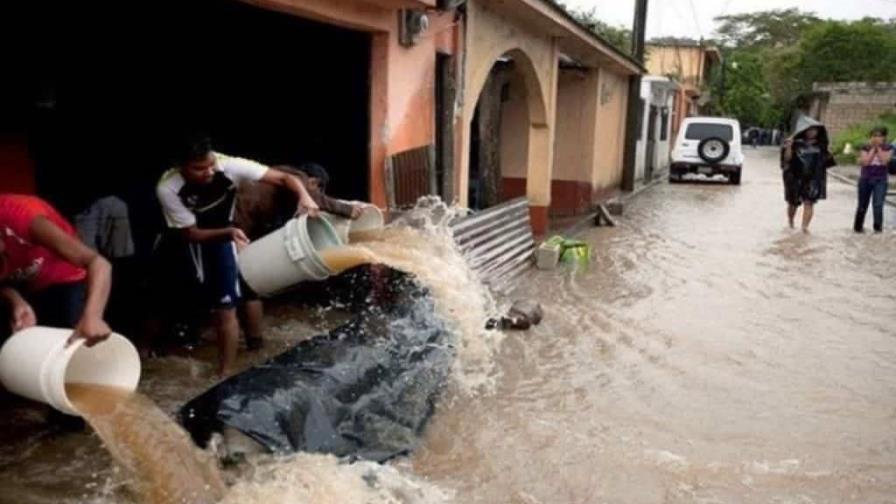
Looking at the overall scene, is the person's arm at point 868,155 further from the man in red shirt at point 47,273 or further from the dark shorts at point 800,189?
the man in red shirt at point 47,273

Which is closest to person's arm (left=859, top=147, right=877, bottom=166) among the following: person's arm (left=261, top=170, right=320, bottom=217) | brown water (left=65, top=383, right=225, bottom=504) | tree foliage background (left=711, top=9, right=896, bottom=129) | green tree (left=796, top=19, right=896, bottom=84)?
person's arm (left=261, top=170, right=320, bottom=217)

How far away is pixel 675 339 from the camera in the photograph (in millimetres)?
6770

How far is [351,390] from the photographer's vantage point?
4094 millimetres

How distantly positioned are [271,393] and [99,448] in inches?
41.9

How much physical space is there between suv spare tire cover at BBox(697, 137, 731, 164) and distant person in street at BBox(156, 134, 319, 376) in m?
18.9

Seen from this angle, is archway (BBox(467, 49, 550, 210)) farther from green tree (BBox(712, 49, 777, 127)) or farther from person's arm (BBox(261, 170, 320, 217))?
green tree (BBox(712, 49, 777, 127))

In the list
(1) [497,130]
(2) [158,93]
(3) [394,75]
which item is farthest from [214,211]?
(1) [497,130]

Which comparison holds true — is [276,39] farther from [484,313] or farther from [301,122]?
[484,313]

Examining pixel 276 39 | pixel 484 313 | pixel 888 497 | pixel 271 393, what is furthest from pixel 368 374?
pixel 276 39

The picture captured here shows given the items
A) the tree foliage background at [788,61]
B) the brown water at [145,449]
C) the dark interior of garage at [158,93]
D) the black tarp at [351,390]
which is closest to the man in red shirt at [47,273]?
the brown water at [145,449]

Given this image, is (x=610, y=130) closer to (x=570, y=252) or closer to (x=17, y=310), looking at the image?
(x=570, y=252)

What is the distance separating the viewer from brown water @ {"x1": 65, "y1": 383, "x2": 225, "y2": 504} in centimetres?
312

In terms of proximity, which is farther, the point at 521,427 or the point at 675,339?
the point at 675,339

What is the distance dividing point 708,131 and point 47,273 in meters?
20.8
